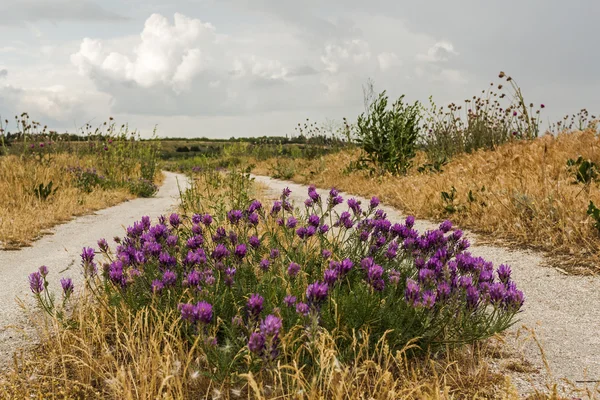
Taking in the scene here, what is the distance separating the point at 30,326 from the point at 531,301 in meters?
3.57

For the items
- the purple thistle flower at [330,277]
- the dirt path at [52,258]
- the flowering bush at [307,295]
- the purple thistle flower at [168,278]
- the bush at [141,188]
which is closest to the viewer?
the flowering bush at [307,295]

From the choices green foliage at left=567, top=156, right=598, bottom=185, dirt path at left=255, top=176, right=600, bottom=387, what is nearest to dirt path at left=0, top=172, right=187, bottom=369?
dirt path at left=255, top=176, right=600, bottom=387

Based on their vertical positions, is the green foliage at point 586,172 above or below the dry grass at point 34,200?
above

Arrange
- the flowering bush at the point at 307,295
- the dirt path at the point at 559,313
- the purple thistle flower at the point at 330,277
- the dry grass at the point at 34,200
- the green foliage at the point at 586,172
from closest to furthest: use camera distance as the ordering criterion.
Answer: the flowering bush at the point at 307,295, the purple thistle flower at the point at 330,277, the dirt path at the point at 559,313, the dry grass at the point at 34,200, the green foliage at the point at 586,172

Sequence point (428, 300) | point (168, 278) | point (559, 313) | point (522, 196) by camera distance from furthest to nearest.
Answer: point (522, 196) → point (559, 313) → point (168, 278) → point (428, 300)

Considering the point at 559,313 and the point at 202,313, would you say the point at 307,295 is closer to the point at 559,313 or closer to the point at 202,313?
the point at 202,313

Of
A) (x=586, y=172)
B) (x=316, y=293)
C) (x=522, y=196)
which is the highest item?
(x=586, y=172)

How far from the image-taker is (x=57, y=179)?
8.91 meters

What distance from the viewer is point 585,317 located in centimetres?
326

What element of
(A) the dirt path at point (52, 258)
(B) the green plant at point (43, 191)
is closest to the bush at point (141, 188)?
(A) the dirt path at point (52, 258)

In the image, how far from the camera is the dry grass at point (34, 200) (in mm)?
5946

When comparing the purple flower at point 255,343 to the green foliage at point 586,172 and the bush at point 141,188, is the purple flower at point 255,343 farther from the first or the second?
the bush at point 141,188

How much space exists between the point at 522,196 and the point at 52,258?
16.9 feet

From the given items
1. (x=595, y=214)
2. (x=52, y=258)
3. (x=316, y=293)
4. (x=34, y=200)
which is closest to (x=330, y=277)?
(x=316, y=293)
